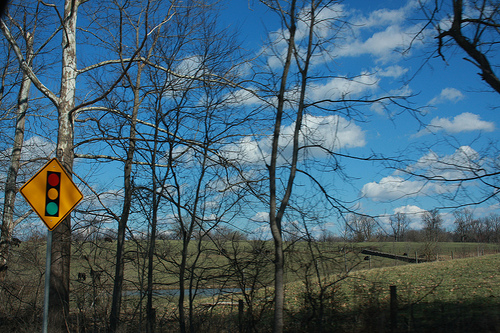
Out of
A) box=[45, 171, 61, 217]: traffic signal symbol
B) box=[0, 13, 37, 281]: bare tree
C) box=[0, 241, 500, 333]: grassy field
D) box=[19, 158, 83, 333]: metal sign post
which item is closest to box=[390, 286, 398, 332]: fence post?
box=[0, 241, 500, 333]: grassy field

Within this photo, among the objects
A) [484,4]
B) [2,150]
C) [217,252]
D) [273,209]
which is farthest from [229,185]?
[2,150]

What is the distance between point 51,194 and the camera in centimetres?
650

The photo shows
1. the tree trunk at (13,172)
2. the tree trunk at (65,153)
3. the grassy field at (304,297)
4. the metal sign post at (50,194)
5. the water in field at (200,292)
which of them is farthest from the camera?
the tree trunk at (13,172)

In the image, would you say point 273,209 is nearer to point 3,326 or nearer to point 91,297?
point 91,297

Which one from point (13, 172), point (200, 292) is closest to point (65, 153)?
point (200, 292)

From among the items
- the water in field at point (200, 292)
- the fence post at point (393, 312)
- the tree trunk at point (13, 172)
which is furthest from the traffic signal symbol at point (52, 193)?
the tree trunk at point (13, 172)

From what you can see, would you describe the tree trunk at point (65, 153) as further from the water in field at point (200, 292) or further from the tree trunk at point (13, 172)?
the tree trunk at point (13, 172)

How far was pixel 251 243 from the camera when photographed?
285 inches

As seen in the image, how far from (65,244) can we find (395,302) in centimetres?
798

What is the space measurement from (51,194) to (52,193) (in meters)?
0.02

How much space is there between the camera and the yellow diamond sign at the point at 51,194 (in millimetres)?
6289

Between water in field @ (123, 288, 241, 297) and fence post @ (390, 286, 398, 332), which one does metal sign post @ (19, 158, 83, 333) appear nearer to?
water in field @ (123, 288, 241, 297)

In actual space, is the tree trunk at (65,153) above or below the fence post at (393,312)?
above

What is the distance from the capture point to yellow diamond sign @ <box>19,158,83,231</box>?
6289mm
